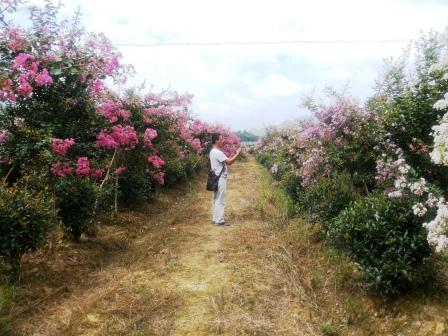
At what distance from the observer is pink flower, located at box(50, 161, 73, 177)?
218 inches

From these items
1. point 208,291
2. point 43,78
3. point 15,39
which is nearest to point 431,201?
point 208,291

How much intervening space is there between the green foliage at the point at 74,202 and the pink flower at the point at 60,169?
0.67 meters

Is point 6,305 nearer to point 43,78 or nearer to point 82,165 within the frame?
point 82,165

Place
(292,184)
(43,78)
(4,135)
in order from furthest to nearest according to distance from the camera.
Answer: (292,184)
(4,135)
(43,78)

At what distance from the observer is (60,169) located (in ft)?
18.3

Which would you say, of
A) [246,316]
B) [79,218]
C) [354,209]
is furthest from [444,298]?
[79,218]

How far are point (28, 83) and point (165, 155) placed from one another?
597 cm

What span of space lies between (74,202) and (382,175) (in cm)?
467

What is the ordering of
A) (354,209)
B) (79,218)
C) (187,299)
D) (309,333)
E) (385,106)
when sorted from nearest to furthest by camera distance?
(309,333) < (187,299) < (354,209) < (79,218) < (385,106)

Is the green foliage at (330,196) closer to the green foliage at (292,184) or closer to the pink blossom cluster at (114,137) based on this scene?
the green foliage at (292,184)

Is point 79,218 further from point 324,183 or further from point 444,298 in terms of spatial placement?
point 444,298

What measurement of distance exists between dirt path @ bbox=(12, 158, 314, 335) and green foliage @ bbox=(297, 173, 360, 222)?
89cm

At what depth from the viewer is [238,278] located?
539 cm

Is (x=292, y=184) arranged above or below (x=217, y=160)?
below
